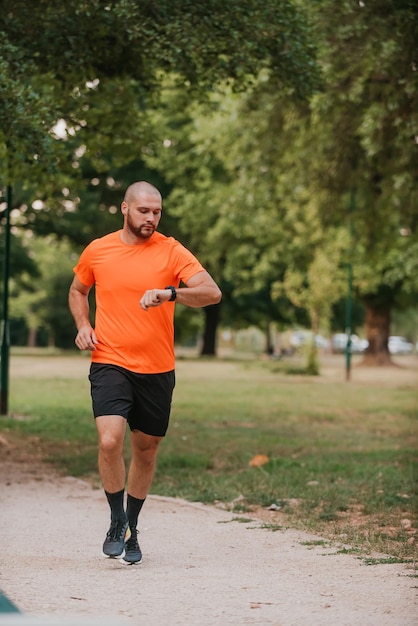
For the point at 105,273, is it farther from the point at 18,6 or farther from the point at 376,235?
the point at 376,235

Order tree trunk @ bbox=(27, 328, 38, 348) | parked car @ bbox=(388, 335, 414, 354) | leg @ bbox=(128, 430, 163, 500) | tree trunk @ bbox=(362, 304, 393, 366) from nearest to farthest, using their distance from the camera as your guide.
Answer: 1. leg @ bbox=(128, 430, 163, 500)
2. tree trunk @ bbox=(362, 304, 393, 366)
3. tree trunk @ bbox=(27, 328, 38, 348)
4. parked car @ bbox=(388, 335, 414, 354)

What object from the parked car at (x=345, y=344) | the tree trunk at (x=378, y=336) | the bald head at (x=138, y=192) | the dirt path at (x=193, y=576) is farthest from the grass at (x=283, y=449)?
the parked car at (x=345, y=344)

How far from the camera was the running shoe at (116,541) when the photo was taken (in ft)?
21.0

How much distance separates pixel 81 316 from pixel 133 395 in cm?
63

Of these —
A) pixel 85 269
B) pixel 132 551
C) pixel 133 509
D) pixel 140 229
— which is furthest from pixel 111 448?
pixel 140 229

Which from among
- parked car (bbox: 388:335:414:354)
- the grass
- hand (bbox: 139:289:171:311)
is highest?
hand (bbox: 139:289:171:311)

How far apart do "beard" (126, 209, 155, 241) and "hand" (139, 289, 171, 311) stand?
1.52 feet

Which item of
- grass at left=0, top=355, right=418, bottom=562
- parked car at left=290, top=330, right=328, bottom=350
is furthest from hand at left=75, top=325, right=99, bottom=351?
parked car at left=290, top=330, right=328, bottom=350

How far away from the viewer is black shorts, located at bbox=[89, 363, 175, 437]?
20.6ft

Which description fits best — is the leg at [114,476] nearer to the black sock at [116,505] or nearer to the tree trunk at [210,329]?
the black sock at [116,505]

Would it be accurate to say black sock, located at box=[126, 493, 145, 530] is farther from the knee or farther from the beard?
the beard

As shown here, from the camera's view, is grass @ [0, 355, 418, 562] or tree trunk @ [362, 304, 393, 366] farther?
tree trunk @ [362, 304, 393, 366]

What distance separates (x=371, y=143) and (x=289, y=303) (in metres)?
37.3

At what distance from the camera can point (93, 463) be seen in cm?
1159
